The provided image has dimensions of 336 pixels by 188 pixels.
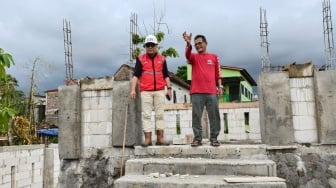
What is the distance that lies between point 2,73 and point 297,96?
353cm

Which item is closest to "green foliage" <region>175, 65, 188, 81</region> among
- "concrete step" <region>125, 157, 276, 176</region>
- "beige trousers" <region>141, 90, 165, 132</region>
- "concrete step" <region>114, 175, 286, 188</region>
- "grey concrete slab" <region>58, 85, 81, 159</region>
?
"grey concrete slab" <region>58, 85, 81, 159</region>

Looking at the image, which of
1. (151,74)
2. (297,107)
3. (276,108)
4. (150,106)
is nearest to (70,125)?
(150,106)

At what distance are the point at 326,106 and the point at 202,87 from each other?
160cm

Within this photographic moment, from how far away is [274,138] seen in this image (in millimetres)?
4500

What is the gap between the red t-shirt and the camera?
15.1 feet

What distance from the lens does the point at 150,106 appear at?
468 cm

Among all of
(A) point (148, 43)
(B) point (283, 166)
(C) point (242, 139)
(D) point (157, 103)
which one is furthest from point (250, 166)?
(C) point (242, 139)

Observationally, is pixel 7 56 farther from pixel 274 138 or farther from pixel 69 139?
pixel 274 138

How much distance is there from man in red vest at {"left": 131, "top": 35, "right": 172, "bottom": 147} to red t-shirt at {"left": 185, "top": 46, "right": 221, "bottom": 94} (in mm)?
408

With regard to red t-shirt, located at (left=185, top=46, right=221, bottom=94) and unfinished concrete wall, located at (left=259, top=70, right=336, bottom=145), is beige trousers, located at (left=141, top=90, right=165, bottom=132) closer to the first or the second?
red t-shirt, located at (left=185, top=46, right=221, bottom=94)

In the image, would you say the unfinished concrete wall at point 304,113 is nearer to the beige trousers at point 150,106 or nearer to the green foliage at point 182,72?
the beige trousers at point 150,106

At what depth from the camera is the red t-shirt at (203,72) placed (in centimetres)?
459

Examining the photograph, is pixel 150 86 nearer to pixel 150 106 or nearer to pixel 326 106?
pixel 150 106

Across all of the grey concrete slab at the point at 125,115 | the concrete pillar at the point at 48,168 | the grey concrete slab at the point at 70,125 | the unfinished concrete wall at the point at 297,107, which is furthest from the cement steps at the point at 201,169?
the concrete pillar at the point at 48,168
